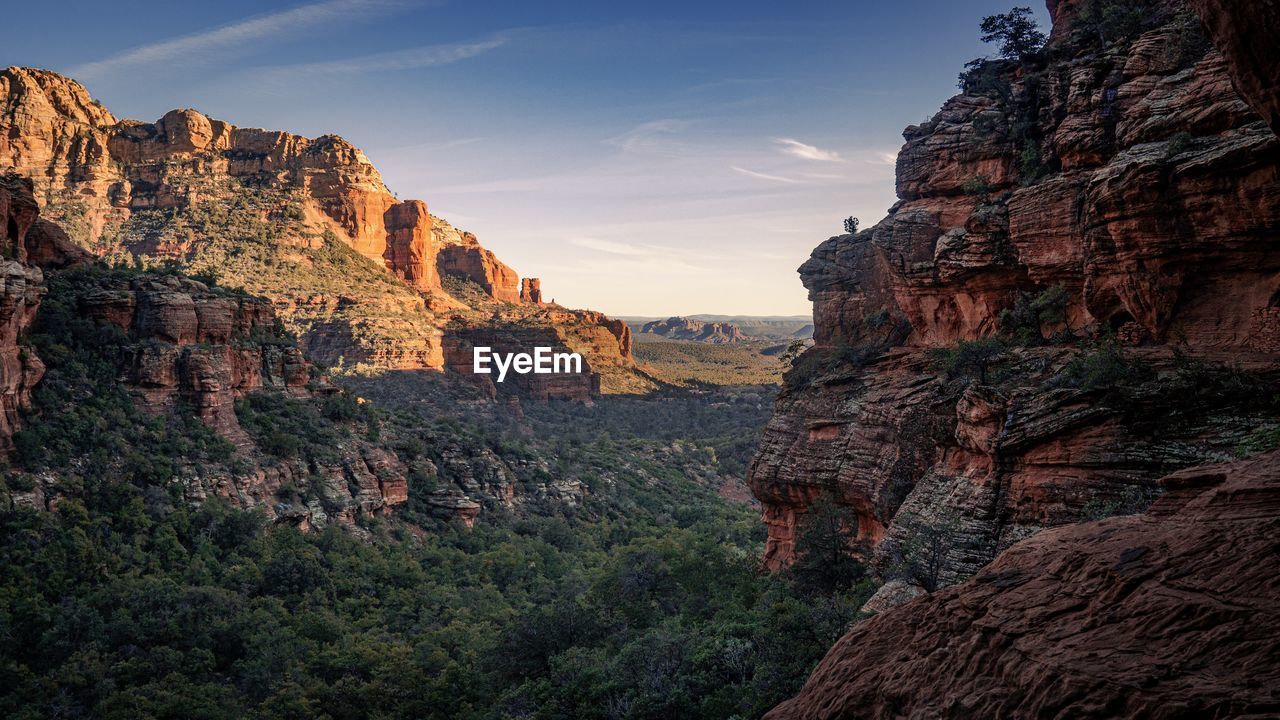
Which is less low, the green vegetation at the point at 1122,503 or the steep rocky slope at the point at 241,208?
the steep rocky slope at the point at 241,208

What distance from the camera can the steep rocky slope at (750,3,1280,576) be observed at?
1778cm

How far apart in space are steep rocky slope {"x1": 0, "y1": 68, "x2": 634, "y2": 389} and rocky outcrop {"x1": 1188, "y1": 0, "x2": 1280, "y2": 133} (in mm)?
81556

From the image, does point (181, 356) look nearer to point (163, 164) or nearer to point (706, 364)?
point (163, 164)

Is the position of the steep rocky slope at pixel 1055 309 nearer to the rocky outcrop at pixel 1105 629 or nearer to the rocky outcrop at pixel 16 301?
the rocky outcrop at pixel 1105 629

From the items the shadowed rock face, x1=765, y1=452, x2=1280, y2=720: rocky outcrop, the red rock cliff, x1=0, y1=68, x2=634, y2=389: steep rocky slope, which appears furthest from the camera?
the red rock cliff

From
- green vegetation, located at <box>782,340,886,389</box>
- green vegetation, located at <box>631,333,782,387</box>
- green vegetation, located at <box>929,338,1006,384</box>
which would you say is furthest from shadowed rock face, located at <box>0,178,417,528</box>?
green vegetation, located at <box>631,333,782,387</box>

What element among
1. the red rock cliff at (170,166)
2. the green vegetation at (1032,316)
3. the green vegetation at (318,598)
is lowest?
the green vegetation at (318,598)

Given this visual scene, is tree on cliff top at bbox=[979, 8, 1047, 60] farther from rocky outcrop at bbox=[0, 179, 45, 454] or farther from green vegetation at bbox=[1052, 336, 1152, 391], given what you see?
rocky outcrop at bbox=[0, 179, 45, 454]

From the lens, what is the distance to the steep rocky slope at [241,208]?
277 ft

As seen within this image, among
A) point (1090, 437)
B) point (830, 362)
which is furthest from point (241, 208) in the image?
point (1090, 437)

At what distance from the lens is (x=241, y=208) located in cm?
9219

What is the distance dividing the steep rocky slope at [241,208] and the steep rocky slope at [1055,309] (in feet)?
211

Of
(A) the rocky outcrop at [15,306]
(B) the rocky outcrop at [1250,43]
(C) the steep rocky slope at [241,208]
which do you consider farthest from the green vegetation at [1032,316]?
(C) the steep rocky slope at [241,208]

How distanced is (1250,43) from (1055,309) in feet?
58.4
